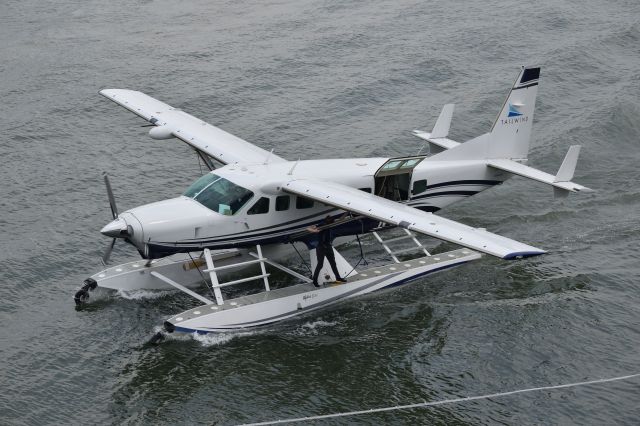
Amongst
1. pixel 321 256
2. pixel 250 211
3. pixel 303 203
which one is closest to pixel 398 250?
pixel 321 256

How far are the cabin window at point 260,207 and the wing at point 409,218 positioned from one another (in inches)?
23.3

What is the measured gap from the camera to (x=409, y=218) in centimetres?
1892

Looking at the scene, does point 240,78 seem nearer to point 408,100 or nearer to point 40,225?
point 408,100

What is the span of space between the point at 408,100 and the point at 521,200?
9.63 metres

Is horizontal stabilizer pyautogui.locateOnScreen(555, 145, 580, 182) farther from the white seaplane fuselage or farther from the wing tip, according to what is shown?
the wing tip

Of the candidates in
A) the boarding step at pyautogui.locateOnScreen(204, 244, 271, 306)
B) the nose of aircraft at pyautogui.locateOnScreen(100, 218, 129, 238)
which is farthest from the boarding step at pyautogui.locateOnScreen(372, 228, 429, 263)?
the nose of aircraft at pyautogui.locateOnScreen(100, 218, 129, 238)

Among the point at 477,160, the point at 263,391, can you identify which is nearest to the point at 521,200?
the point at 477,160

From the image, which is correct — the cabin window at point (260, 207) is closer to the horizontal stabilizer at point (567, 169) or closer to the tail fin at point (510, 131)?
the tail fin at point (510, 131)

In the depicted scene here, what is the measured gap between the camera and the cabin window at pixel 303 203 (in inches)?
832

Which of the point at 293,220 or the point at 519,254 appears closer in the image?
the point at 519,254

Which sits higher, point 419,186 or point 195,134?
point 195,134

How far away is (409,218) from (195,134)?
8.25 m

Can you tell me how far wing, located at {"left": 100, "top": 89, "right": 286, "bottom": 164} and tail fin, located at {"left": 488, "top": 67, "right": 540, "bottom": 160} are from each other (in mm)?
6390

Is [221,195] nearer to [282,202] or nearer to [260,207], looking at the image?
[260,207]
